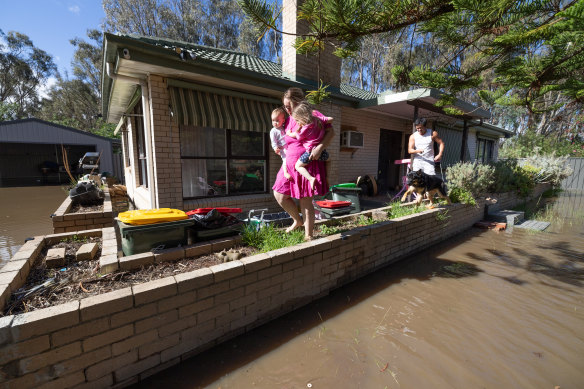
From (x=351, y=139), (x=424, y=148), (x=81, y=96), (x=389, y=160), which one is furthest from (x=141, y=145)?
(x=81, y=96)

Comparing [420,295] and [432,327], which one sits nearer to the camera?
[432,327]

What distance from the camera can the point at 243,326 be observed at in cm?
257

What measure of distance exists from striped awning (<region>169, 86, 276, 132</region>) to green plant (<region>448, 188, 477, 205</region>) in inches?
183

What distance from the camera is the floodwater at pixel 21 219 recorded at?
5.25 metres

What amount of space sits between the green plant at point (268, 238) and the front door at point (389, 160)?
22.8 feet

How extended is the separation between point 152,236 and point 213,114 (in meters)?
2.78

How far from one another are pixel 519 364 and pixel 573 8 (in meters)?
2.65

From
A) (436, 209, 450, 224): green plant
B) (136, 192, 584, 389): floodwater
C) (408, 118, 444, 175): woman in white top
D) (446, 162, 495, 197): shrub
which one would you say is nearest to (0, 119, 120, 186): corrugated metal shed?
(408, 118, 444, 175): woman in white top

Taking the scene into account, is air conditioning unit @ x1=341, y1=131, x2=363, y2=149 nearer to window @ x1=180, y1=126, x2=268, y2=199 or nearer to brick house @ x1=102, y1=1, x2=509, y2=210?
brick house @ x1=102, y1=1, x2=509, y2=210

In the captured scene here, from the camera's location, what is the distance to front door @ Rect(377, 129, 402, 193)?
31.3 feet

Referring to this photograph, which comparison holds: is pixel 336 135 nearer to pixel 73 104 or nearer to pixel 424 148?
pixel 424 148

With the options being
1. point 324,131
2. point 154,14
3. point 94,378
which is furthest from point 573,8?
point 154,14

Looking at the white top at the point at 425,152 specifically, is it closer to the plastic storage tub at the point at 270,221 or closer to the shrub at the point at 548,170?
the plastic storage tub at the point at 270,221

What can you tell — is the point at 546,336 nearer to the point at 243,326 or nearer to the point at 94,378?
the point at 243,326
